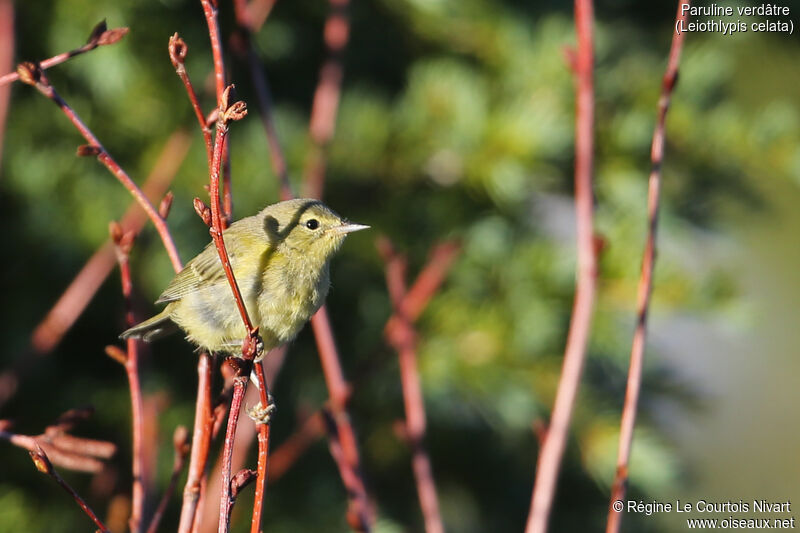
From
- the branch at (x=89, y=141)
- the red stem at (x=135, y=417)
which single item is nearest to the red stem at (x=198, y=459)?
the red stem at (x=135, y=417)

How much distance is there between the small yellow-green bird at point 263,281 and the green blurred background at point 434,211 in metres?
0.65

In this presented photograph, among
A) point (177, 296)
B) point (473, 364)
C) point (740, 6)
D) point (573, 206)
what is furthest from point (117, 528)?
point (740, 6)

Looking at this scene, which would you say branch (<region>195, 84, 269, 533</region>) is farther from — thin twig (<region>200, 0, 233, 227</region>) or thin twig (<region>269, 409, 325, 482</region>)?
thin twig (<region>269, 409, 325, 482</region>)

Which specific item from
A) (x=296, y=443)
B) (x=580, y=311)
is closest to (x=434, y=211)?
(x=296, y=443)

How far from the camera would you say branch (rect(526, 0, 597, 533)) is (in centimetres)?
142

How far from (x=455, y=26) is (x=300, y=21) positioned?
629mm

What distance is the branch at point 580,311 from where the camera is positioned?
142 centimetres

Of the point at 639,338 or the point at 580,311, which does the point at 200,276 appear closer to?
the point at 580,311

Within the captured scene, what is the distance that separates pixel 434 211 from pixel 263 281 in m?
1.26

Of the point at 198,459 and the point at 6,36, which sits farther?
the point at 6,36

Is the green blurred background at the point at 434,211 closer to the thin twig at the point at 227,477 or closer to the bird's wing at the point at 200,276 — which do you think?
the bird's wing at the point at 200,276

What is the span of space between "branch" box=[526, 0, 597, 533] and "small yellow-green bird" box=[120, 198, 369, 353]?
731mm

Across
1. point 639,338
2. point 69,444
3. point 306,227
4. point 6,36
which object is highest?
point 6,36

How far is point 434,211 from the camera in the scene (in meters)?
3.19
